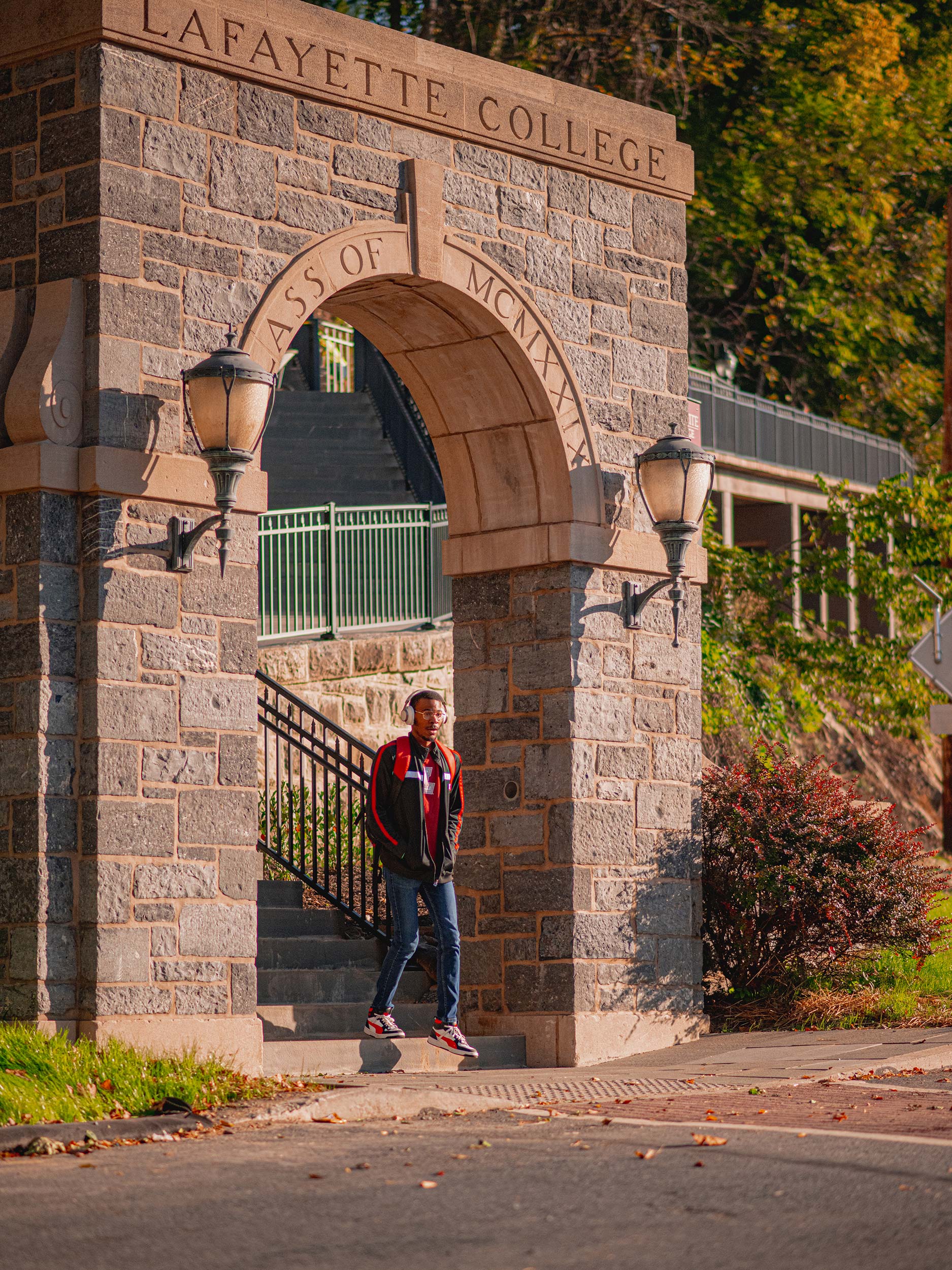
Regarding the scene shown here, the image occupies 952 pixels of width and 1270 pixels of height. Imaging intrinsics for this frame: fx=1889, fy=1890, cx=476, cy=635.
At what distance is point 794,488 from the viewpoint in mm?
25766

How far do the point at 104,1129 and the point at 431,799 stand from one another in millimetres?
3076

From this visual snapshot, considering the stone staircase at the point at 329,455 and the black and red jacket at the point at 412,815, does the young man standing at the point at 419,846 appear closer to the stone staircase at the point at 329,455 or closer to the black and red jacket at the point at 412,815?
the black and red jacket at the point at 412,815

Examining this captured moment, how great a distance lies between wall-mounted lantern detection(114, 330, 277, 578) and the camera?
353 inches

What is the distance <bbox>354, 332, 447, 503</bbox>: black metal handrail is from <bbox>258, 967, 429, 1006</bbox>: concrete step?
384 inches

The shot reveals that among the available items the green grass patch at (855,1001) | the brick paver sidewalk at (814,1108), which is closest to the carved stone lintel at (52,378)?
the brick paver sidewalk at (814,1108)

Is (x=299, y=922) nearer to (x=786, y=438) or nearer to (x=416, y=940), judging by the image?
(x=416, y=940)

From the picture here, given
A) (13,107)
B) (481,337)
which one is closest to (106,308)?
(13,107)

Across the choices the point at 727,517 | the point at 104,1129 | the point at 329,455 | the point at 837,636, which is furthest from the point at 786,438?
the point at 104,1129

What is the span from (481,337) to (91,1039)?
15.1 feet

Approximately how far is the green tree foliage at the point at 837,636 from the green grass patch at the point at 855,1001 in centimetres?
546

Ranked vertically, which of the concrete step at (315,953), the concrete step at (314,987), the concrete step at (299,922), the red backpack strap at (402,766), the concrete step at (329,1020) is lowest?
the concrete step at (329,1020)

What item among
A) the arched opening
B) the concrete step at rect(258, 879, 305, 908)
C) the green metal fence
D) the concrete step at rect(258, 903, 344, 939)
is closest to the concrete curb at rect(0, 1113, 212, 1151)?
the arched opening

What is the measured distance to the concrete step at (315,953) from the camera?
431 inches

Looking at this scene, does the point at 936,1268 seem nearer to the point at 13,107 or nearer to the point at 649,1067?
the point at 649,1067
